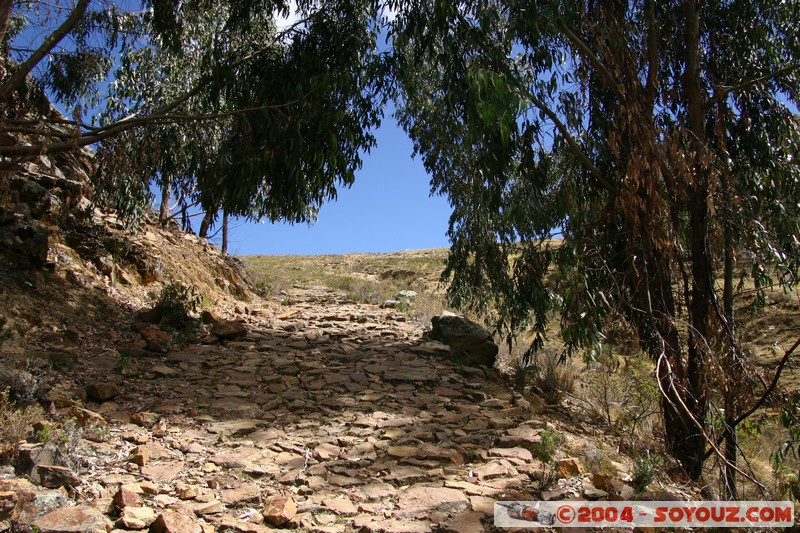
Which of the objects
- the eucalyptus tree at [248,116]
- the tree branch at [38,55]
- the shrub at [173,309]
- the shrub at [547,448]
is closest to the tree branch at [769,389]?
the shrub at [547,448]

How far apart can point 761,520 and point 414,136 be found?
670 centimetres

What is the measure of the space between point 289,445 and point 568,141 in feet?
12.5

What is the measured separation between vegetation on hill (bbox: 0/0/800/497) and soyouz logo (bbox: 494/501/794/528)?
24.9 inches

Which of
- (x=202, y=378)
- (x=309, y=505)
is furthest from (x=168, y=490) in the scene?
(x=202, y=378)

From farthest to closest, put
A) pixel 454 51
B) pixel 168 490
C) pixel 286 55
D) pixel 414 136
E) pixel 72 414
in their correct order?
1. pixel 414 136
2. pixel 286 55
3. pixel 454 51
4. pixel 72 414
5. pixel 168 490

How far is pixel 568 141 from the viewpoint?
5477 mm

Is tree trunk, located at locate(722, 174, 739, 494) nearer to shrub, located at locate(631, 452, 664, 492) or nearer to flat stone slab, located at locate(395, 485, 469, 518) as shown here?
shrub, located at locate(631, 452, 664, 492)

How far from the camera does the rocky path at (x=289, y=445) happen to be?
10.5 ft

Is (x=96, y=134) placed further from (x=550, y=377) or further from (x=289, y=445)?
(x=550, y=377)

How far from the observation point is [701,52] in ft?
20.1

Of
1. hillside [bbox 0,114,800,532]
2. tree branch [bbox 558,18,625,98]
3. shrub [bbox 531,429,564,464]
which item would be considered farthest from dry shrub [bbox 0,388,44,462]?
tree branch [bbox 558,18,625,98]

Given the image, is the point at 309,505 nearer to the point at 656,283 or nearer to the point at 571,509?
the point at 571,509

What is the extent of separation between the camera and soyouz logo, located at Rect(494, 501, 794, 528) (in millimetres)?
3320

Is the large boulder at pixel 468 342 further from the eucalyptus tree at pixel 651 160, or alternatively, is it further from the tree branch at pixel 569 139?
the tree branch at pixel 569 139
